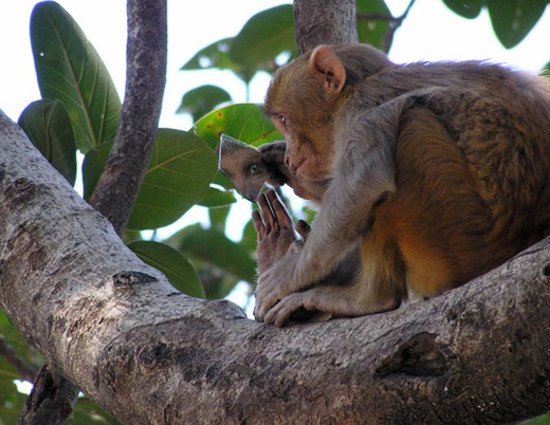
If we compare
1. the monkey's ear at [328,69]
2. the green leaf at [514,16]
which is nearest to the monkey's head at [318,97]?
the monkey's ear at [328,69]

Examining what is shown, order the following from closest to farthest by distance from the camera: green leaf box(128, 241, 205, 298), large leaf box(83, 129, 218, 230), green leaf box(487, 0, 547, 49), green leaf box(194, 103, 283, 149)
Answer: large leaf box(83, 129, 218, 230), green leaf box(128, 241, 205, 298), green leaf box(194, 103, 283, 149), green leaf box(487, 0, 547, 49)

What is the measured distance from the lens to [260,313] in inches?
148

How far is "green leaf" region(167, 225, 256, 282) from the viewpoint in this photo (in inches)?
240

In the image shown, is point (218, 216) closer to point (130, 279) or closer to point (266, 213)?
point (266, 213)

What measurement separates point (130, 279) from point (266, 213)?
4.34 ft

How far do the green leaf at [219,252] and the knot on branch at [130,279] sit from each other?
3.00 meters

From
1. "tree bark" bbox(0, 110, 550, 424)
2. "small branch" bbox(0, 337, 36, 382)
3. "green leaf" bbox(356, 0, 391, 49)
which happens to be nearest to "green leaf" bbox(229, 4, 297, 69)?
"green leaf" bbox(356, 0, 391, 49)

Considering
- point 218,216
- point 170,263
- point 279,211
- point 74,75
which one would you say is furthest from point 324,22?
point 218,216

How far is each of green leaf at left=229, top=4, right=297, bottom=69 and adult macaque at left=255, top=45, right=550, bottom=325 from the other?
2.12 metres

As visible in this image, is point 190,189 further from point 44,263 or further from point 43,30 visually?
point 44,263

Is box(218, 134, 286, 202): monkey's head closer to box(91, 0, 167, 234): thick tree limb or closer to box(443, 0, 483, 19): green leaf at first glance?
box(91, 0, 167, 234): thick tree limb

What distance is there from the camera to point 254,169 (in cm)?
441

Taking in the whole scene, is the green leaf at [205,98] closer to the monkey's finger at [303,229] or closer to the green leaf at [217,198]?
the green leaf at [217,198]

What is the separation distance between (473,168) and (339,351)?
4.45ft
